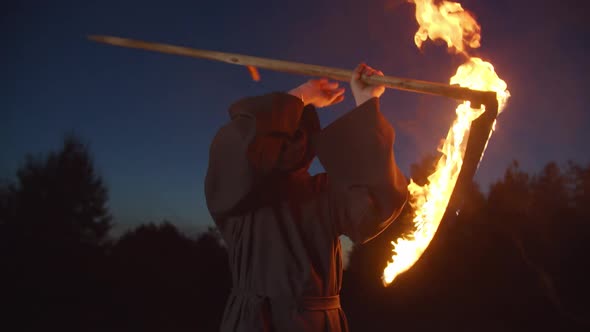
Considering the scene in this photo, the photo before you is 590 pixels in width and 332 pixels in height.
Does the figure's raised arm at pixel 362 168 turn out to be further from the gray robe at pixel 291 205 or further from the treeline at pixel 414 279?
the treeline at pixel 414 279

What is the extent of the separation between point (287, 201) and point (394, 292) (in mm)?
11938

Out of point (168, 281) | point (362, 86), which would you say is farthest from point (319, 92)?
point (168, 281)

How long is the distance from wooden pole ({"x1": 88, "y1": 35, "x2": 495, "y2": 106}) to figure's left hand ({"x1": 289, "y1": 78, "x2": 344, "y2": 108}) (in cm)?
26

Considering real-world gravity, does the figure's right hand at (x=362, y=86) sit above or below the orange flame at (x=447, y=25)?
below

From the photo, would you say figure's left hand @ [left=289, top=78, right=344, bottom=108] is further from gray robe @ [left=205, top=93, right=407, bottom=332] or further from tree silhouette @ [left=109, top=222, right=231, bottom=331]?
tree silhouette @ [left=109, top=222, right=231, bottom=331]

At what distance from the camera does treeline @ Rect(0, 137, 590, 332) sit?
1090cm

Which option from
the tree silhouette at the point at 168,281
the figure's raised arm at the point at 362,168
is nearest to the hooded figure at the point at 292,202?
the figure's raised arm at the point at 362,168

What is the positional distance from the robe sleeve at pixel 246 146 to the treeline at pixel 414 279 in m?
7.30

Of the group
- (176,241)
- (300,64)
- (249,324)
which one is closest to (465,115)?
(300,64)

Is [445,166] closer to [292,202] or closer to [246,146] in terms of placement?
[292,202]

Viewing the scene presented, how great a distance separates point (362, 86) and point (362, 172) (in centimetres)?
49

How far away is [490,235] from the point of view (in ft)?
38.9

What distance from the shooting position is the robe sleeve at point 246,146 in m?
2.26

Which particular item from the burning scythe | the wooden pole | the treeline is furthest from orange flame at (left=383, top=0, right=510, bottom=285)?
the treeline
